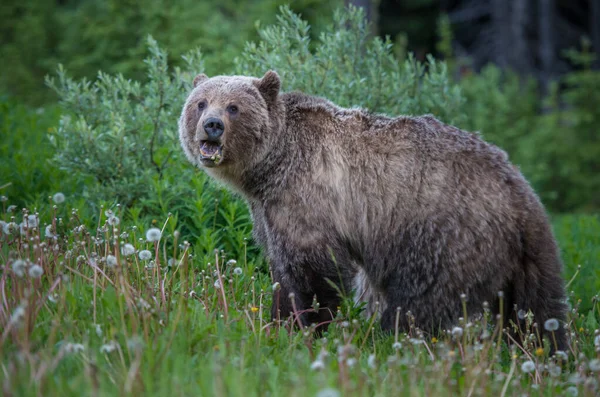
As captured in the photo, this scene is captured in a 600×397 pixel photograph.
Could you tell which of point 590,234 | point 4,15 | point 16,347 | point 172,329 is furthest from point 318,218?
point 4,15

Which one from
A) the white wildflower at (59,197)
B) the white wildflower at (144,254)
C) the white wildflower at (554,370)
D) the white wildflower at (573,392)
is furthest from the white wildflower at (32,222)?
the white wildflower at (573,392)

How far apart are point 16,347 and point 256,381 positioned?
1209mm

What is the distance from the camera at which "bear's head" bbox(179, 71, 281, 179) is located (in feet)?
18.0

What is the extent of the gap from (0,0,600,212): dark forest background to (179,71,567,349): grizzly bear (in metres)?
2.58

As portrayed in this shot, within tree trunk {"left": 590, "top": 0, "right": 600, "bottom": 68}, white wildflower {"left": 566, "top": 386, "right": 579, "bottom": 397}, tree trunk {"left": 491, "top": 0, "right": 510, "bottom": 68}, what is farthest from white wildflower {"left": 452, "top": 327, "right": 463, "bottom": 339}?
tree trunk {"left": 590, "top": 0, "right": 600, "bottom": 68}

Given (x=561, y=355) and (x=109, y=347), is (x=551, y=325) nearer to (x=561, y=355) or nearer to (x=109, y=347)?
(x=561, y=355)

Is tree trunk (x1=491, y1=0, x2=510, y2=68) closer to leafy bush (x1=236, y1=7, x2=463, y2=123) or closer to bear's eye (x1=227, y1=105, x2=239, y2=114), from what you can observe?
leafy bush (x1=236, y1=7, x2=463, y2=123)

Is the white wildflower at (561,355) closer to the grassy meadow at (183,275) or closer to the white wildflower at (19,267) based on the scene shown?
the grassy meadow at (183,275)

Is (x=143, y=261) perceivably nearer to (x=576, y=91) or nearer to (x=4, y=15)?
(x=576, y=91)

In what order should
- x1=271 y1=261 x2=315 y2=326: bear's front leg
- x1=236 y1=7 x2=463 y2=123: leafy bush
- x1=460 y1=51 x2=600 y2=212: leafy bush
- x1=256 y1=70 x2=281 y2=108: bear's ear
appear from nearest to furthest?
x1=271 y1=261 x2=315 y2=326: bear's front leg
x1=256 y1=70 x2=281 y2=108: bear's ear
x1=236 y1=7 x2=463 y2=123: leafy bush
x1=460 y1=51 x2=600 y2=212: leafy bush

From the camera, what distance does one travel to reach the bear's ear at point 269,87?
577cm

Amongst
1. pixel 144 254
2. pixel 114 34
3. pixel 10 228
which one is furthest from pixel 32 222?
pixel 114 34

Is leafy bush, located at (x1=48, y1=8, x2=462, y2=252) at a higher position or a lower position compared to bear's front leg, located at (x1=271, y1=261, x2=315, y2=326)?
higher

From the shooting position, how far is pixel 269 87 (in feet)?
19.0
